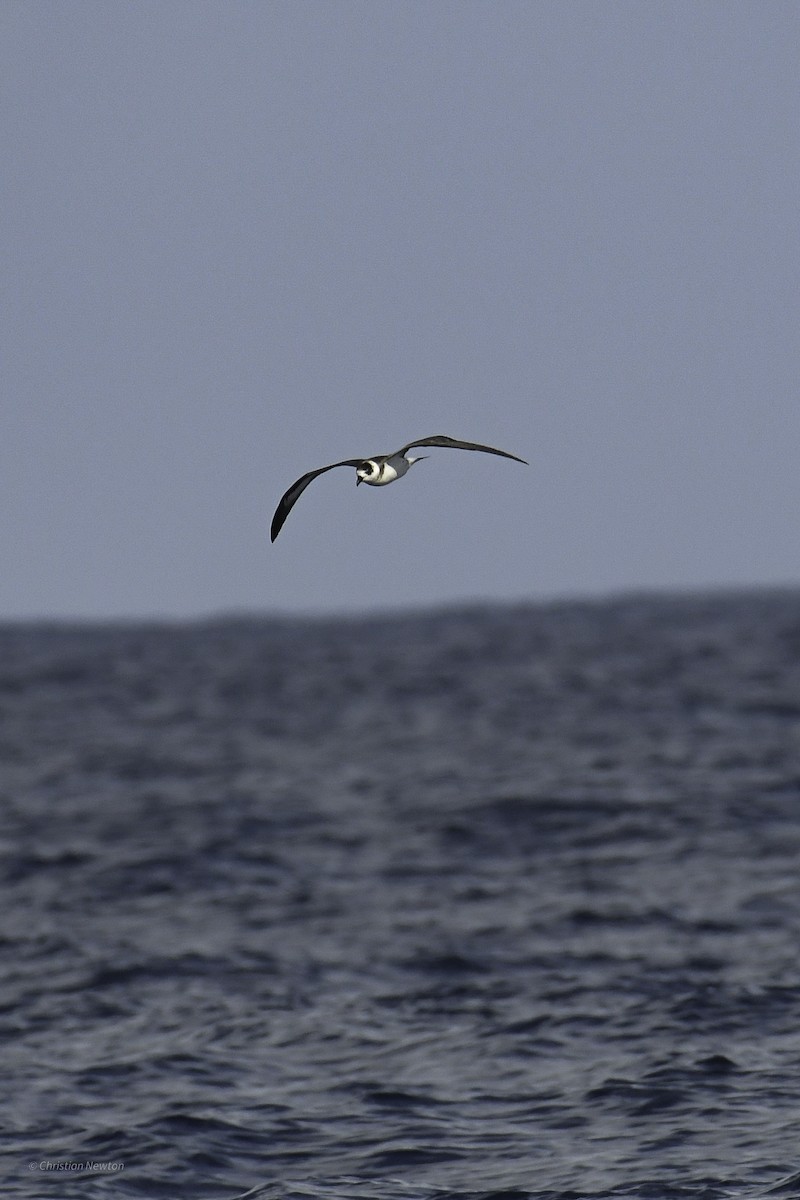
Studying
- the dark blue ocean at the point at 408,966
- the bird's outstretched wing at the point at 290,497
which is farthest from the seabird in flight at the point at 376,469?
the dark blue ocean at the point at 408,966

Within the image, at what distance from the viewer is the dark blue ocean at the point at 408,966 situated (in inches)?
588

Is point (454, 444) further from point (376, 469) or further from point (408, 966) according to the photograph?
point (408, 966)

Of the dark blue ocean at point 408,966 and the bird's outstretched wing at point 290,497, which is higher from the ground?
the bird's outstretched wing at point 290,497

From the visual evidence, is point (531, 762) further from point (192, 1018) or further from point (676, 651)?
point (676, 651)

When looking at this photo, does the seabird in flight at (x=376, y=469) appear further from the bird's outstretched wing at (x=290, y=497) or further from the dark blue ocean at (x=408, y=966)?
the dark blue ocean at (x=408, y=966)

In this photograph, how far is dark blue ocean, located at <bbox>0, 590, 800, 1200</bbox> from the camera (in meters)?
14.9

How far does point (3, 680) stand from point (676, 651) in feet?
109

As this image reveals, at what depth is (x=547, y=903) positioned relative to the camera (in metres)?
24.6

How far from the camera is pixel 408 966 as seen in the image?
21.4 metres

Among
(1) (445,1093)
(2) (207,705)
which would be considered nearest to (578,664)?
(2) (207,705)

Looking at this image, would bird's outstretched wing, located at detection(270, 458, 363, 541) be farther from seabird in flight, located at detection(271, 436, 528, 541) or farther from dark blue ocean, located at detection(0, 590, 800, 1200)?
dark blue ocean, located at detection(0, 590, 800, 1200)

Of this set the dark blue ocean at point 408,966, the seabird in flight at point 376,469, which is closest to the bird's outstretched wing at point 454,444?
the seabird in flight at point 376,469

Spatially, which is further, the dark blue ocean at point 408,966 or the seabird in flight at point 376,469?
the dark blue ocean at point 408,966

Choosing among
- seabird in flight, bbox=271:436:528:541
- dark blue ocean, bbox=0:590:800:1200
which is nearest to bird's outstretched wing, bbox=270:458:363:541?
seabird in flight, bbox=271:436:528:541
